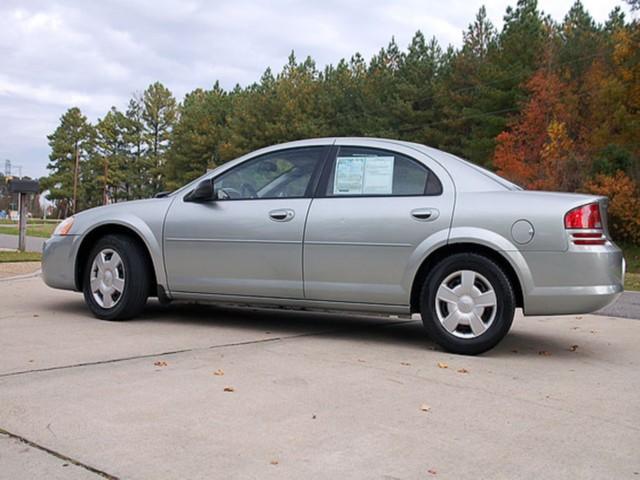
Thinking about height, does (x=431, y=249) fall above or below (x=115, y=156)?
below

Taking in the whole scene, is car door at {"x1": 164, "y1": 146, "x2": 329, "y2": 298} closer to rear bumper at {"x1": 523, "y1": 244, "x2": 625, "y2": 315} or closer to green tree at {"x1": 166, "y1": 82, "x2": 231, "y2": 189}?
rear bumper at {"x1": 523, "y1": 244, "x2": 625, "y2": 315}

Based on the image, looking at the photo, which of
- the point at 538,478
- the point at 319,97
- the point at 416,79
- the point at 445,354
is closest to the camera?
the point at 538,478

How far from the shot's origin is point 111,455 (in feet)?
9.62

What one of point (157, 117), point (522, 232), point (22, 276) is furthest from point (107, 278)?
point (157, 117)

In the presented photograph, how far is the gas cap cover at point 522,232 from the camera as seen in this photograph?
505 cm

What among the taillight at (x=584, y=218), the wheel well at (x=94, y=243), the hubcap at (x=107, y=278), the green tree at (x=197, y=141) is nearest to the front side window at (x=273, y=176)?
the wheel well at (x=94, y=243)

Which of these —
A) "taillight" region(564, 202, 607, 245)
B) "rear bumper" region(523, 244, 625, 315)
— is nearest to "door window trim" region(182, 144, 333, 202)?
"rear bumper" region(523, 244, 625, 315)

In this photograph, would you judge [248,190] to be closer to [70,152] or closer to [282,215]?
[282,215]

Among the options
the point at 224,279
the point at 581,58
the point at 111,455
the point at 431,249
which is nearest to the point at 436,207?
the point at 431,249

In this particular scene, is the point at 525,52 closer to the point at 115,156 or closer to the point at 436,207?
the point at 436,207

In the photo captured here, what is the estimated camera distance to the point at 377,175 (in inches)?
223

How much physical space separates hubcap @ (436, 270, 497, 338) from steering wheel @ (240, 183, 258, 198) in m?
1.82

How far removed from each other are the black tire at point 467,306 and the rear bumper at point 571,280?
184 mm

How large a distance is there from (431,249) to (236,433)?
2469 millimetres
